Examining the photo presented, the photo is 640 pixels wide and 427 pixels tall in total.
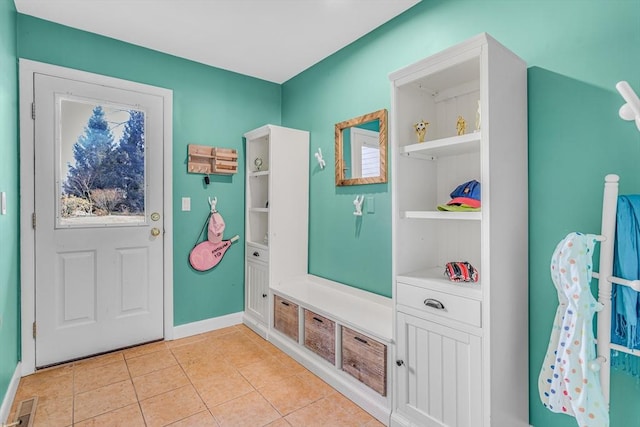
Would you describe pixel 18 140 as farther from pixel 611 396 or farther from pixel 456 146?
pixel 611 396

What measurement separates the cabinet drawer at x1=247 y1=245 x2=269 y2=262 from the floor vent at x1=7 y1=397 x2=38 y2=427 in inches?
67.9

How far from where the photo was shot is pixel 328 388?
7.21 feet

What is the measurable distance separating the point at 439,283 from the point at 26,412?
2.40 m

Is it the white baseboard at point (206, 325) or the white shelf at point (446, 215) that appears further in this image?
the white baseboard at point (206, 325)

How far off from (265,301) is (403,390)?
1559 millimetres

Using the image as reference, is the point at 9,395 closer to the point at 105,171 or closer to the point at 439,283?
the point at 105,171

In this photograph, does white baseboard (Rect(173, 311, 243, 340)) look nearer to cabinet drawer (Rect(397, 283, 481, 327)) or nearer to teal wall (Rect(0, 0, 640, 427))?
teal wall (Rect(0, 0, 640, 427))

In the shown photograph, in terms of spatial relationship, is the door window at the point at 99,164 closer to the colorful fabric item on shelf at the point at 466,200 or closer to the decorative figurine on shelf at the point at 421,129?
the decorative figurine on shelf at the point at 421,129

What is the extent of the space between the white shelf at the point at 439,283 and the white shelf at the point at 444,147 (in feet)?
2.11

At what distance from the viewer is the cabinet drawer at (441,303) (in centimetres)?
148

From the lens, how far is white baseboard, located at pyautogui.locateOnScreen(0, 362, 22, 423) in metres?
1.80

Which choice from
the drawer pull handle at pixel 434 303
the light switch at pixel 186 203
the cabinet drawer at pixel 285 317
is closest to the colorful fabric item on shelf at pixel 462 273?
the drawer pull handle at pixel 434 303

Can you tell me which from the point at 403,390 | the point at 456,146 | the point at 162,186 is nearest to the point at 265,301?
the point at 162,186

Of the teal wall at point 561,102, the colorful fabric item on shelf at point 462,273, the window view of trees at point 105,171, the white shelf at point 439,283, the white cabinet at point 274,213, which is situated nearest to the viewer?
the teal wall at point 561,102
